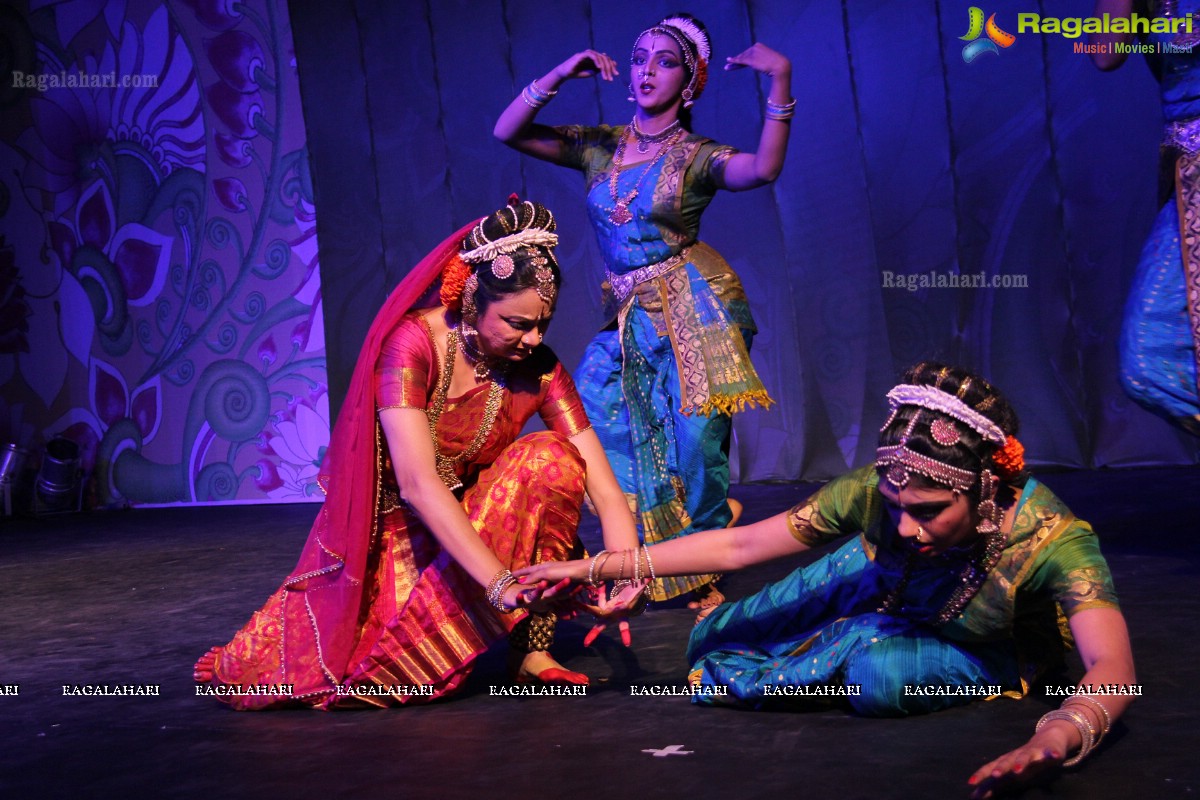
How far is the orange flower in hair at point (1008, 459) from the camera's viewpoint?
6.53ft

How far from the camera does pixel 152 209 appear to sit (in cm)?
732

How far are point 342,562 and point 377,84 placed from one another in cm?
475

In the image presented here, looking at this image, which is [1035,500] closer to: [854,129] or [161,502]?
[854,129]

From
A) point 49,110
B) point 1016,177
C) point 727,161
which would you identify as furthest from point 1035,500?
point 49,110

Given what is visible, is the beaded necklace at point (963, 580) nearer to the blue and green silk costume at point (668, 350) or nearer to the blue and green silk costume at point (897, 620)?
the blue and green silk costume at point (897, 620)

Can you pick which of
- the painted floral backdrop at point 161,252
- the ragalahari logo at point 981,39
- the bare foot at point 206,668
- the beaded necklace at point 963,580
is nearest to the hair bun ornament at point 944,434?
the beaded necklace at point 963,580

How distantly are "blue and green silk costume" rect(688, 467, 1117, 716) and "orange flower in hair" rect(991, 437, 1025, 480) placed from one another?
0.08 m

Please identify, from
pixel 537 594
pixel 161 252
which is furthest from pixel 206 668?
pixel 161 252

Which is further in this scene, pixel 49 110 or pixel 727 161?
pixel 49 110

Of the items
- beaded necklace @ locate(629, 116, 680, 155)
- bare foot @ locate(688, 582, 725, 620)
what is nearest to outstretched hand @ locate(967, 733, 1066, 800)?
bare foot @ locate(688, 582, 725, 620)

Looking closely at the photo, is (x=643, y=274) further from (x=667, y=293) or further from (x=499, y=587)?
(x=499, y=587)

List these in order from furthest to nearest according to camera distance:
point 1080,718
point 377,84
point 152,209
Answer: point 152,209 < point 377,84 < point 1080,718

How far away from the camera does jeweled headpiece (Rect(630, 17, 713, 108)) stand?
141 inches

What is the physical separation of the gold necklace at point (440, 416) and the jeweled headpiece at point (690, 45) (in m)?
1.34
